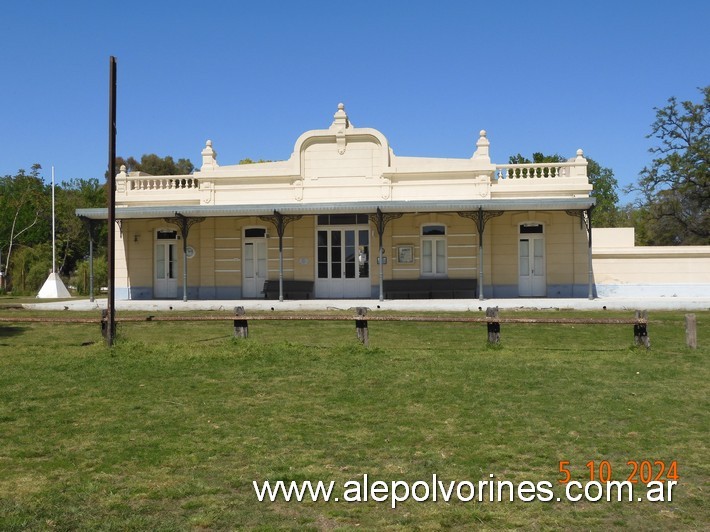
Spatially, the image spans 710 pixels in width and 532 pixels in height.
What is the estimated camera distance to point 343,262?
2250 cm

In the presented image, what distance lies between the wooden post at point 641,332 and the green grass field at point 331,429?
32cm

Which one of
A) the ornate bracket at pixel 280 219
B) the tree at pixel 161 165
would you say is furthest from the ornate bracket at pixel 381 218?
the tree at pixel 161 165

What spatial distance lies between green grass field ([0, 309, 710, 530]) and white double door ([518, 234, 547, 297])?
11624 mm

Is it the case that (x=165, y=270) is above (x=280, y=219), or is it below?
below

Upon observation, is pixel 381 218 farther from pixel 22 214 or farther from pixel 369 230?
pixel 22 214

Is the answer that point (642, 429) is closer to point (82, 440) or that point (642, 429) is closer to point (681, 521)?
point (681, 521)

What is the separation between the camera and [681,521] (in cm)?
393

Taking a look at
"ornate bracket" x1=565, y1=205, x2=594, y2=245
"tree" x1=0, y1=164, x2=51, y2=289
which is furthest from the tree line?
"ornate bracket" x1=565, y1=205, x2=594, y2=245

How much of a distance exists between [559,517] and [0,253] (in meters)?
44.3

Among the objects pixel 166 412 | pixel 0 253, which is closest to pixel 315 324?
pixel 166 412

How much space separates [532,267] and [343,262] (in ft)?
19.6

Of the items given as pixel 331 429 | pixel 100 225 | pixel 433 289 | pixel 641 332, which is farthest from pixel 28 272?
pixel 331 429

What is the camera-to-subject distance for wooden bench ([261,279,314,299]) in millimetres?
22234

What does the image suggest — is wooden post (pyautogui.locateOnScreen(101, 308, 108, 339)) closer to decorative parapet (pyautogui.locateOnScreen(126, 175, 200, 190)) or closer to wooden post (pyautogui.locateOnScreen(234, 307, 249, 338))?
wooden post (pyautogui.locateOnScreen(234, 307, 249, 338))
